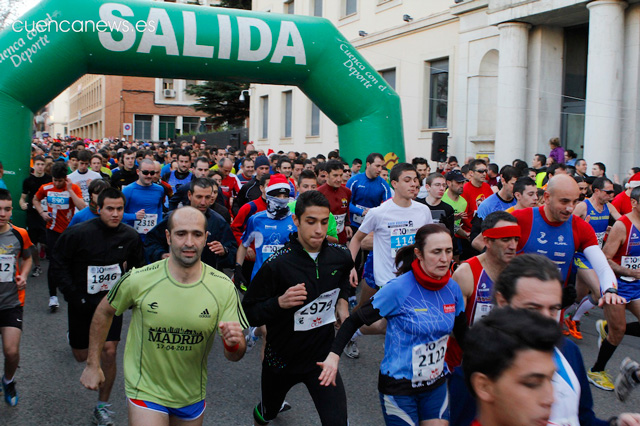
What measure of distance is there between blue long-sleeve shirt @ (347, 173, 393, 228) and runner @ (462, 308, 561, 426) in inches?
264

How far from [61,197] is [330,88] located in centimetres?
519

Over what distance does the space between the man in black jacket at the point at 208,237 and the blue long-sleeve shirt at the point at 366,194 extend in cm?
288

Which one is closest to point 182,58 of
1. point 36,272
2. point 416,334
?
point 36,272

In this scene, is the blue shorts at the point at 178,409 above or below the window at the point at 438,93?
below

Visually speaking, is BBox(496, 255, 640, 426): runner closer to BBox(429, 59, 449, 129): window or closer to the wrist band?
the wrist band

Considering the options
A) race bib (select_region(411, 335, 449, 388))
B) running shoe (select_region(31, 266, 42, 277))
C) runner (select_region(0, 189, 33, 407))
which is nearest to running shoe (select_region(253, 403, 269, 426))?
race bib (select_region(411, 335, 449, 388))

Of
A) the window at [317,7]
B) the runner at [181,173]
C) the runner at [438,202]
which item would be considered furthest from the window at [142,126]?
the runner at [438,202]

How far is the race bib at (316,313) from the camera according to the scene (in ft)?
12.4

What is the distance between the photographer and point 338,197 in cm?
810

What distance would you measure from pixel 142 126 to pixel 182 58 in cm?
5578

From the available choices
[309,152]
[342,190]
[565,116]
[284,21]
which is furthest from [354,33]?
[342,190]

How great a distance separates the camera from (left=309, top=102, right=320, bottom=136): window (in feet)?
92.0

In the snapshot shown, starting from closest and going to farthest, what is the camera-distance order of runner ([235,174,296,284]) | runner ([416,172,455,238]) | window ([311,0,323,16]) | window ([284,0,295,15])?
runner ([235,174,296,284])
runner ([416,172,455,238])
window ([311,0,323,16])
window ([284,0,295,15])

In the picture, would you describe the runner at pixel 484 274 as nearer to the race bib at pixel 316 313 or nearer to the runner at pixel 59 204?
the race bib at pixel 316 313
